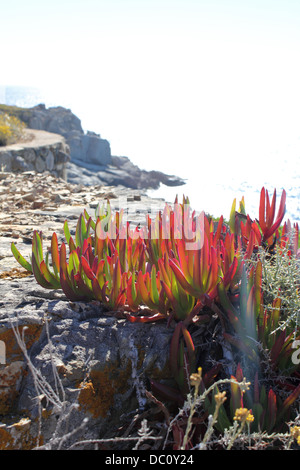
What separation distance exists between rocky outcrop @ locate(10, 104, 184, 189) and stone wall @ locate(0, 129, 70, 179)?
15202mm

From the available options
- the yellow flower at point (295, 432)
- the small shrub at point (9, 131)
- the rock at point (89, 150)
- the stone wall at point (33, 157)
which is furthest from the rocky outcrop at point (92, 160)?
the yellow flower at point (295, 432)

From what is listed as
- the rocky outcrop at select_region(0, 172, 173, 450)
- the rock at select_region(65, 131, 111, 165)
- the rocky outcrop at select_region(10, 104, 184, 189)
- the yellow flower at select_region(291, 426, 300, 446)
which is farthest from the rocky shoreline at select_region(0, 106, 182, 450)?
the rock at select_region(65, 131, 111, 165)

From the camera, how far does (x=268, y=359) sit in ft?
6.75

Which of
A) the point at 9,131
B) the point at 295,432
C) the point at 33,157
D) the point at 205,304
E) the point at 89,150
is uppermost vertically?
the point at 89,150

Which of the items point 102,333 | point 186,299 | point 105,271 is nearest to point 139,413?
point 102,333

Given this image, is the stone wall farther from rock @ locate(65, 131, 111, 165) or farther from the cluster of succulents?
rock @ locate(65, 131, 111, 165)

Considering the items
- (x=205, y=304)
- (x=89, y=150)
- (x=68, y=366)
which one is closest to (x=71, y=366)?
(x=68, y=366)

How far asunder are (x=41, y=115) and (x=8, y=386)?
39.1m

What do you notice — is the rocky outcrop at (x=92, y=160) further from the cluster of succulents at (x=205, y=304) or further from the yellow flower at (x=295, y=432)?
the yellow flower at (x=295, y=432)

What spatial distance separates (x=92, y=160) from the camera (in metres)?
39.8

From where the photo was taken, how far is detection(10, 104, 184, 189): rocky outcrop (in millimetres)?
35594

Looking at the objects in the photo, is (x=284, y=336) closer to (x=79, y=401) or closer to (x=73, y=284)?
(x=79, y=401)

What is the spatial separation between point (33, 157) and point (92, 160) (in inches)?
978

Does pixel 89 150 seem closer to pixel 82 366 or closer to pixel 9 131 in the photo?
pixel 9 131
